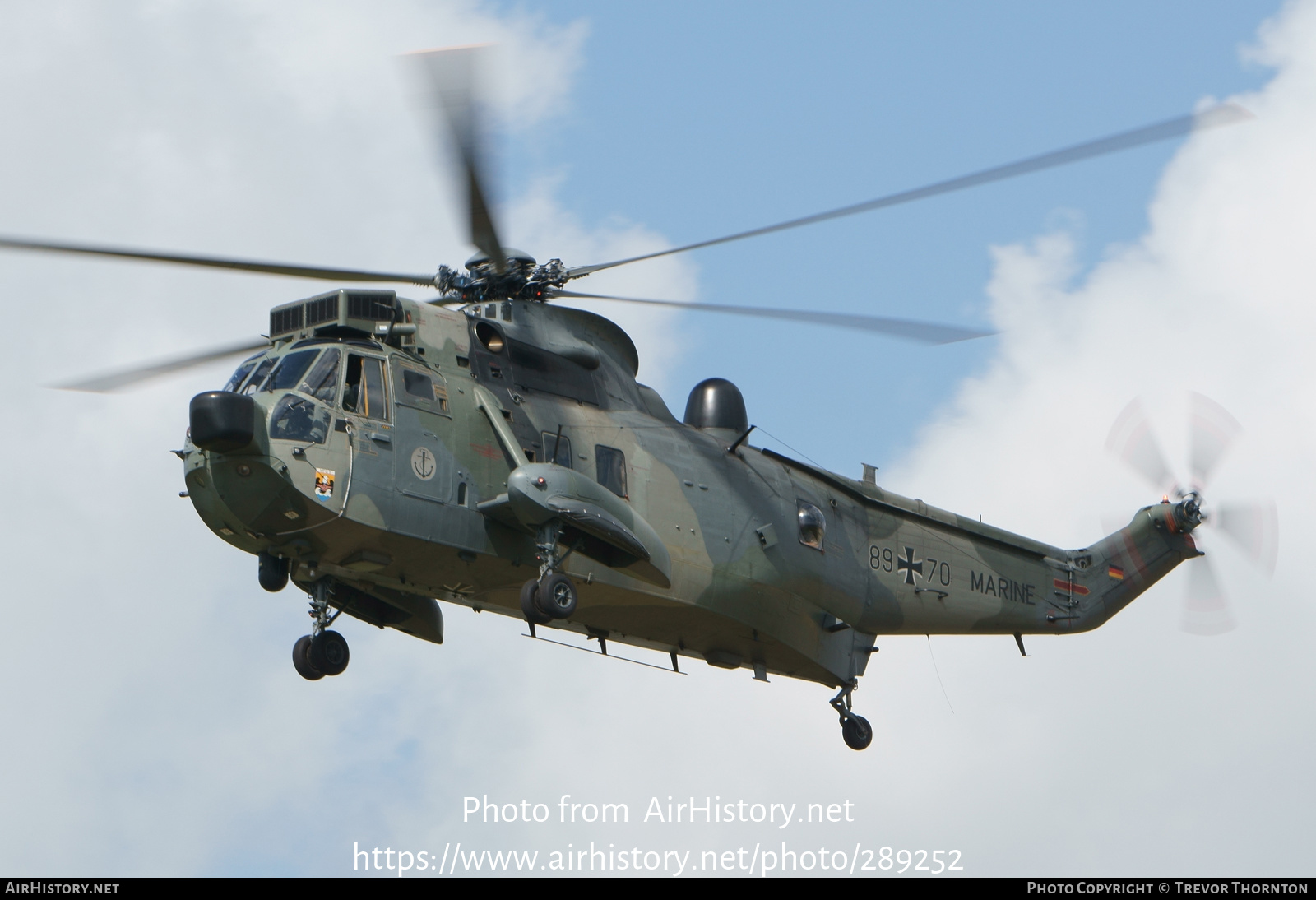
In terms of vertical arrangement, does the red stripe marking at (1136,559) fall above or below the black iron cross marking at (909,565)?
above

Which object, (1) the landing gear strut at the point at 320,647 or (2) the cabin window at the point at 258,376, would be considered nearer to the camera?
(2) the cabin window at the point at 258,376

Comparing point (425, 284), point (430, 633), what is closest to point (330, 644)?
point (430, 633)

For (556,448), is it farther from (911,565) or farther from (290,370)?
(911,565)

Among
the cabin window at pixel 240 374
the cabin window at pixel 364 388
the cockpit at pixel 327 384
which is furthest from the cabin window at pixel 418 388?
the cabin window at pixel 240 374

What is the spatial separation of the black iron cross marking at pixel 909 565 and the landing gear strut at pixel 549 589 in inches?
266

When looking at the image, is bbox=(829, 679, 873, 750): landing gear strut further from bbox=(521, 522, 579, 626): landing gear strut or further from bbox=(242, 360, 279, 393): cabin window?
bbox=(242, 360, 279, 393): cabin window

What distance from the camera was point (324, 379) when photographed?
17.3m

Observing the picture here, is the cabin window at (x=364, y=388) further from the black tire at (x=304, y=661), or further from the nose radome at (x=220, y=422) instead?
the black tire at (x=304, y=661)

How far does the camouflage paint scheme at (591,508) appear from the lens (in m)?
17.2

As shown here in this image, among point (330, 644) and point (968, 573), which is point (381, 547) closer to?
point (330, 644)

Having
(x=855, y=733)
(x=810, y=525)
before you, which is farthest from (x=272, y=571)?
(x=855, y=733)

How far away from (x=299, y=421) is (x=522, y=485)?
2.44 meters

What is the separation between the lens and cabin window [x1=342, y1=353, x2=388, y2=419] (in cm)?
1741

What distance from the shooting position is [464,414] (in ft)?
60.0
